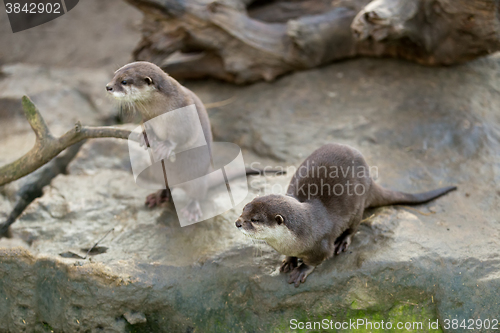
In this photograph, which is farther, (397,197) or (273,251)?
(397,197)

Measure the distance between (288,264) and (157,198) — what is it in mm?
1183

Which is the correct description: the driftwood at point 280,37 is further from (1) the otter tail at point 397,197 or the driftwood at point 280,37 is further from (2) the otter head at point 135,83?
(2) the otter head at point 135,83

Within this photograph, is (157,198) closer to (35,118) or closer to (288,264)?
(35,118)

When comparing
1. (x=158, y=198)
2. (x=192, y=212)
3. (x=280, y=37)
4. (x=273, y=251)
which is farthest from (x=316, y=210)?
(x=280, y=37)

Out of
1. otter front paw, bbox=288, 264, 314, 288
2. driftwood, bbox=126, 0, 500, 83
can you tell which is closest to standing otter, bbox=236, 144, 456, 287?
otter front paw, bbox=288, 264, 314, 288

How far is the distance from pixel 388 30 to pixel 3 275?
3407mm

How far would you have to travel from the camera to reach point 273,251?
2.84 m

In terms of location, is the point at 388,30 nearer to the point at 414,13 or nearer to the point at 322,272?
the point at 414,13

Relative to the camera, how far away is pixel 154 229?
3.11 m

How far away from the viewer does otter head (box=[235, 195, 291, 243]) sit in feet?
7.82

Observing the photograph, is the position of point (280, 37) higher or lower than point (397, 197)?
higher

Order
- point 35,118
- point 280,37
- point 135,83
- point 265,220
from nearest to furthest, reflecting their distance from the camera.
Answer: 1. point 265,220
2. point 135,83
3. point 35,118
4. point 280,37

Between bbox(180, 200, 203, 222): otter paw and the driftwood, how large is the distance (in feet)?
6.47

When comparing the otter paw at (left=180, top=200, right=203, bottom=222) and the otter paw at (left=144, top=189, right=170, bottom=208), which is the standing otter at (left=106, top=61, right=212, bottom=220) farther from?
the otter paw at (left=144, top=189, right=170, bottom=208)
